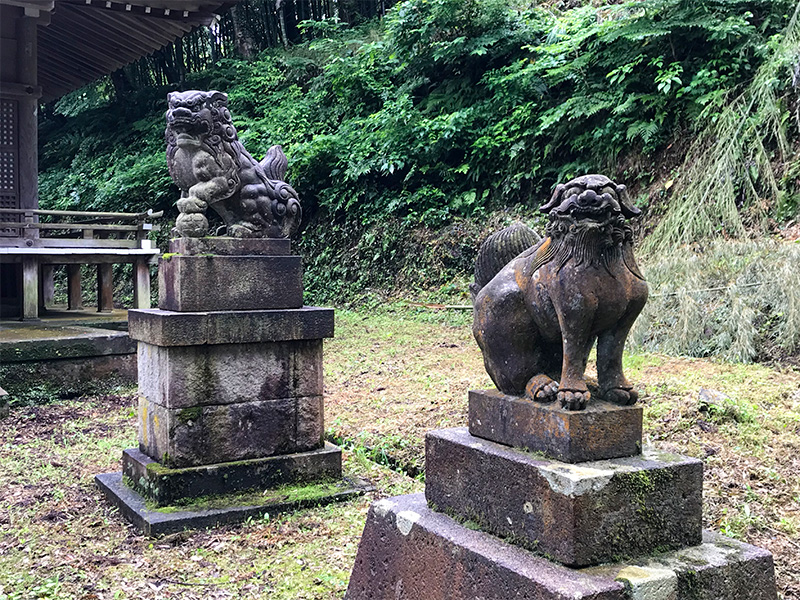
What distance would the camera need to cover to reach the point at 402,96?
45.1 feet

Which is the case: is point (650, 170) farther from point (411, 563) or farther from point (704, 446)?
point (411, 563)

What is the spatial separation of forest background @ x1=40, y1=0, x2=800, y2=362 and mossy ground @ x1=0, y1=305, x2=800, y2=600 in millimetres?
1462

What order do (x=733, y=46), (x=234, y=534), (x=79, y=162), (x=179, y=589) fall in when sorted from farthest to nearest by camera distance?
(x=79, y=162) < (x=733, y=46) < (x=234, y=534) < (x=179, y=589)

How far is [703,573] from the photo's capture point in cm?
244

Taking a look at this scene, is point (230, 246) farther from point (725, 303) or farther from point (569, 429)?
point (725, 303)

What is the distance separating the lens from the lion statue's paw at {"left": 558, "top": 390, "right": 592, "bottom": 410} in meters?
2.54

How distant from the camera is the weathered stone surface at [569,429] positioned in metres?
2.51

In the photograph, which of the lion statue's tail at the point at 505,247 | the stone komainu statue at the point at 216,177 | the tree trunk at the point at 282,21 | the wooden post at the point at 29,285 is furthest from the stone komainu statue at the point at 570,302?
the tree trunk at the point at 282,21

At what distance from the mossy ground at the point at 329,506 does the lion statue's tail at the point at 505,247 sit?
5.77ft

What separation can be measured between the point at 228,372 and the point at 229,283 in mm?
600

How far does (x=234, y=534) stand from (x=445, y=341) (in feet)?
18.5

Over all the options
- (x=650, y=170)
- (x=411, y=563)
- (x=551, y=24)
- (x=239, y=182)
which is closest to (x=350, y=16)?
(x=551, y=24)

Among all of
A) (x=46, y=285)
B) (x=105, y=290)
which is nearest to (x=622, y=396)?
(x=105, y=290)

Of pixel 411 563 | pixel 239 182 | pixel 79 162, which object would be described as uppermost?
pixel 79 162
